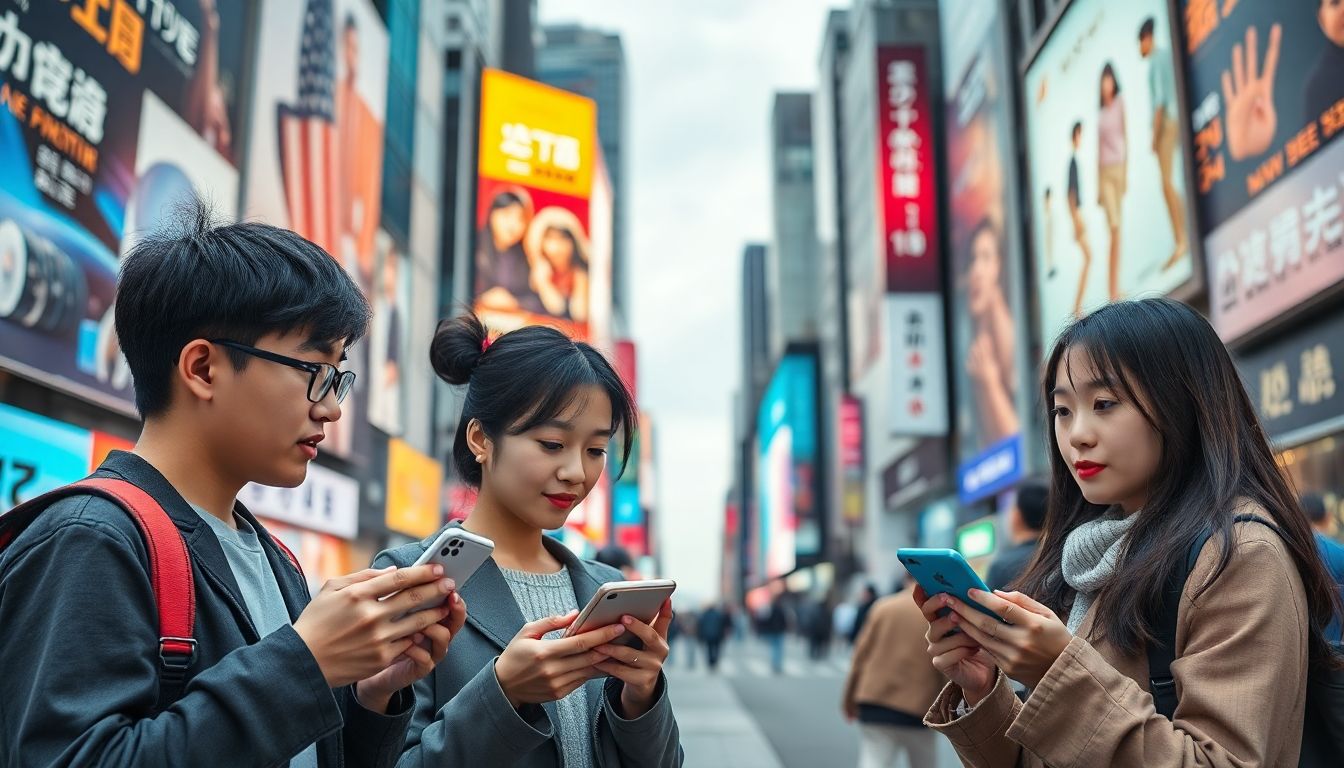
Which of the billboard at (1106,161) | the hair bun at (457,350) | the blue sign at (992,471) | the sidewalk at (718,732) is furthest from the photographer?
the blue sign at (992,471)

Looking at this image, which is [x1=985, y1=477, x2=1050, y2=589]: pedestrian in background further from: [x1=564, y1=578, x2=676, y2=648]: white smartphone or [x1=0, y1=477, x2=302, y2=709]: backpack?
[x1=0, y1=477, x2=302, y2=709]: backpack

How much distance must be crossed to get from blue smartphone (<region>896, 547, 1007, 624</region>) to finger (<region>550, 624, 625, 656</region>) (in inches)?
22.5

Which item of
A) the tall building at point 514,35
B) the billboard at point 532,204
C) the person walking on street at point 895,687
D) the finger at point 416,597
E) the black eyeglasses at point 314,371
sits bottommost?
the person walking on street at point 895,687

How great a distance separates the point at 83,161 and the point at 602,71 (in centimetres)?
13355

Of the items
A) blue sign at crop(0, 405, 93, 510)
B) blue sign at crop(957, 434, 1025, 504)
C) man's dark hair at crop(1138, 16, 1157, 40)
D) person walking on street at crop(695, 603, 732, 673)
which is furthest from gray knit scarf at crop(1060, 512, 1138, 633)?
person walking on street at crop(695, 603, 732, 673)

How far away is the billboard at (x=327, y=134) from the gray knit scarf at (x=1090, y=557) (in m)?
9.78

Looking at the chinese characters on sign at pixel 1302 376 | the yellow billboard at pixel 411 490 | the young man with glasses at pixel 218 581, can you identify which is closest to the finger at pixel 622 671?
the young man with glasses at pixel 218 581

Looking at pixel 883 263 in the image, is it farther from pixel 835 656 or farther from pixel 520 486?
pixel 520 486

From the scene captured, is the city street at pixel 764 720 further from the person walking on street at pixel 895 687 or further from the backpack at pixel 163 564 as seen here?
the backpack at pixel 163 564

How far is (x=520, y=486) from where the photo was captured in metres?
2.72

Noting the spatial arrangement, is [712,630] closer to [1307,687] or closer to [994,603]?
[1307,687]

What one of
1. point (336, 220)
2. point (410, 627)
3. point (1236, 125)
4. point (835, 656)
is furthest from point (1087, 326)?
point (835, 656)

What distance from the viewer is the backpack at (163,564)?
5.59 feet

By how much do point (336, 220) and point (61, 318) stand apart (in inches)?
288
